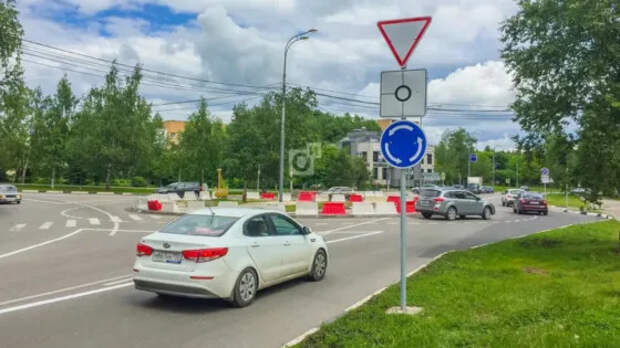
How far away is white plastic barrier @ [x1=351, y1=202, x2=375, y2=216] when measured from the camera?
93.5 ft

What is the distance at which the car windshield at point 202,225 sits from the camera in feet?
24.9

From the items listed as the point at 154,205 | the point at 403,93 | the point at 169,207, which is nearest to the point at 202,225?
the point at 403,93

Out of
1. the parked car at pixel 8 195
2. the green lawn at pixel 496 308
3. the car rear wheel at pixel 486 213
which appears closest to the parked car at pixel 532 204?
the car rear wheel at pixel 486 213

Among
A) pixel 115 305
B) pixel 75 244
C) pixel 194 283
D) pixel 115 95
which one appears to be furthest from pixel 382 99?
pixel 115 95

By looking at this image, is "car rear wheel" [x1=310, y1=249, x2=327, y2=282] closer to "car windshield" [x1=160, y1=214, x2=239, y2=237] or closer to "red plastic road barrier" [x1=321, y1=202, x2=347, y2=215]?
"car windshield" [x1=160, y1=214, x2=239, y2=237]

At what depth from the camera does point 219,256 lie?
23.3 feet

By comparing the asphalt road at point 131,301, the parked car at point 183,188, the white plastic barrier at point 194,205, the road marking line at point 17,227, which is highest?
the parked car at point 183,188

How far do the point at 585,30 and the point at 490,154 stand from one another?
146 metres

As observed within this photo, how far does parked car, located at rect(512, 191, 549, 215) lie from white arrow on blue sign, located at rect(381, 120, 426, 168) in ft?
99.8

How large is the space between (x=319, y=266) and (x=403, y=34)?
452 centimetres

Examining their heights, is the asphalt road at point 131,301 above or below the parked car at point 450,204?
below

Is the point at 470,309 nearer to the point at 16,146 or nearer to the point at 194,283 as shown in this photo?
the point at 194,283

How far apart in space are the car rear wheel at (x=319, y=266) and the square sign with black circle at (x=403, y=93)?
11.5 ft

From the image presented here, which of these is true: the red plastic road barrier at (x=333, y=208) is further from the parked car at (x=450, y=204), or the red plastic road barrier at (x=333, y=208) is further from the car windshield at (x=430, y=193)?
the car windshield at (x=430, y=193)
